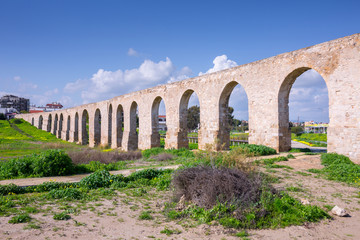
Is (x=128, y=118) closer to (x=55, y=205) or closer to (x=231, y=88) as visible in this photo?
(x=231, y=88)

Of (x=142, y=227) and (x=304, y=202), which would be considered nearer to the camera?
(x=142, y=227)

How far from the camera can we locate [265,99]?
10.9 m

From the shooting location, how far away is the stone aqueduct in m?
8.27

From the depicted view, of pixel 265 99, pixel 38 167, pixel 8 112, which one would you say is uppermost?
pixel 8 112

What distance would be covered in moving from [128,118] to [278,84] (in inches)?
504

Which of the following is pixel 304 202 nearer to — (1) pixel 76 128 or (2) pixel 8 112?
(1) pixel 76 128

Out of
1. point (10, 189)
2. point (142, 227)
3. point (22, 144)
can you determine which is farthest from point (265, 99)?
point (22, 144)

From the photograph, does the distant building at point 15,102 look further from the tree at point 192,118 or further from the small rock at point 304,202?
the small rock at point 304,202

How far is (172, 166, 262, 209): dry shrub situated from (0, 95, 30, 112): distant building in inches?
4280

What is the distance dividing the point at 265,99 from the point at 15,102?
10960 centimetres

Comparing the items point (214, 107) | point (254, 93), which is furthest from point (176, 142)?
point (254, 93)

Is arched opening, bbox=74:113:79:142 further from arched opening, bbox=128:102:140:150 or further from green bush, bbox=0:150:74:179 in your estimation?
green bush, bbox=0:150:74:179

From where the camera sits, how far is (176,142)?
1538 cm

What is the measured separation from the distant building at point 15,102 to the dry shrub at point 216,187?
108711mm
